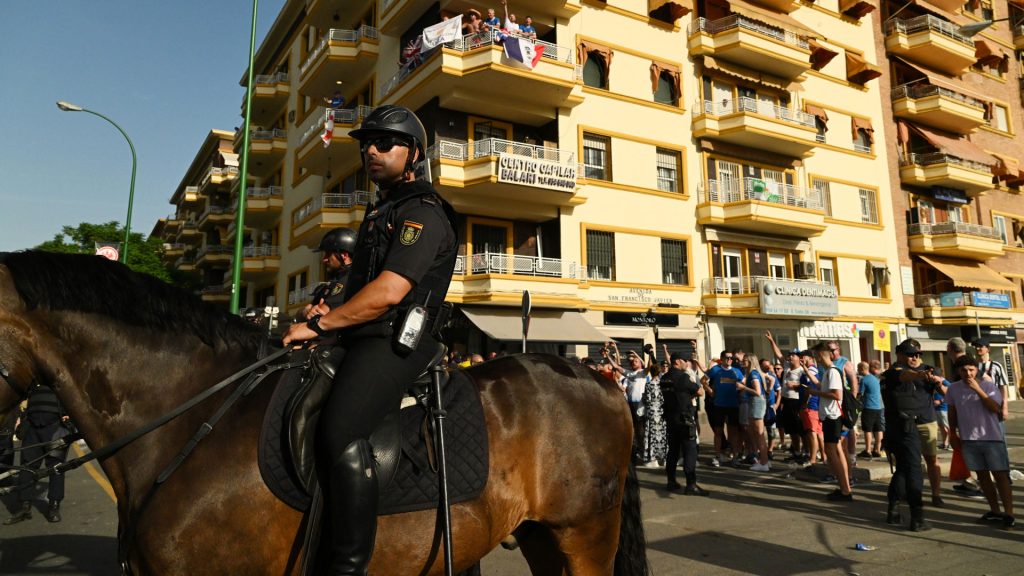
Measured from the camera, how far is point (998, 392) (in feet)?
24.3

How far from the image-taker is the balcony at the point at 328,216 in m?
22.9

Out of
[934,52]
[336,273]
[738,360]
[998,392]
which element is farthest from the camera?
[934,52]

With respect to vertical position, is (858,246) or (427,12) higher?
(427,12)

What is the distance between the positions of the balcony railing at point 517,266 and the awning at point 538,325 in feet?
4.14

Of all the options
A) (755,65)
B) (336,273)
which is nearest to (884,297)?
(755,65)

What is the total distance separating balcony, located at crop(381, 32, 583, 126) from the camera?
19344 millimetres

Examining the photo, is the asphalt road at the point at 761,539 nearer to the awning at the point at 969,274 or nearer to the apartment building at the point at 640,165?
the apartment building at the point at 640,165

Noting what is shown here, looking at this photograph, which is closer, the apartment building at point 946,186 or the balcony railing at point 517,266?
the balcony railing at point 517,266

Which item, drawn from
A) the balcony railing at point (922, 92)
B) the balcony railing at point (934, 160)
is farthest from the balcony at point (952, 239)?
the balcony railing at point (922, 92)

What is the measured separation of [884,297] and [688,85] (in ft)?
46.4

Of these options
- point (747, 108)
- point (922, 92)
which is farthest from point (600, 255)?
point (922, 92)

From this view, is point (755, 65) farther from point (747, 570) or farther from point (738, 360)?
point (747, 570)

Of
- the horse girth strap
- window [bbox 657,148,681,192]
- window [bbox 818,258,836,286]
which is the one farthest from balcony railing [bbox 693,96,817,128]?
the horse girth strap

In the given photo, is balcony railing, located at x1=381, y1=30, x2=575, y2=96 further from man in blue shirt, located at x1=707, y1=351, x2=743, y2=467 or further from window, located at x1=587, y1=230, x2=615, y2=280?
man in blue shirt, located at x1=707, y1=351, x2=743, y2=467
